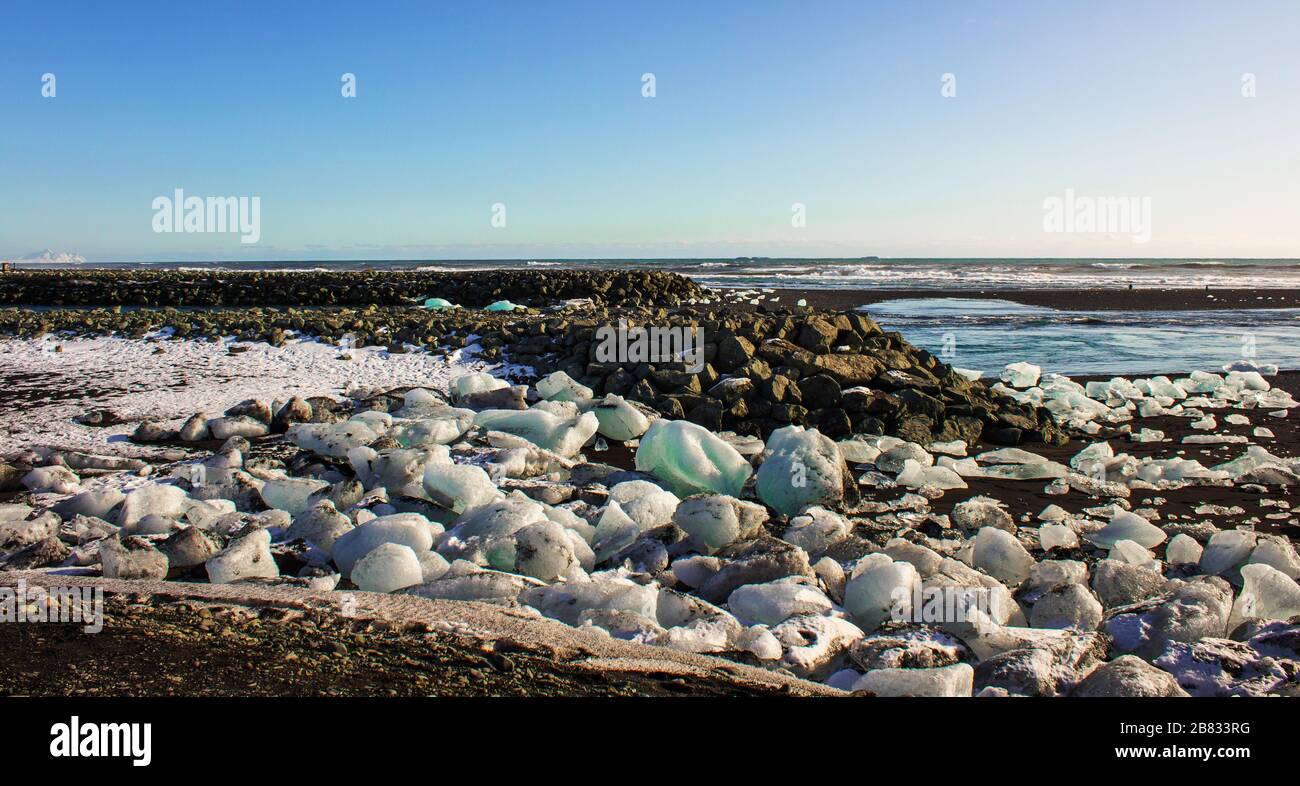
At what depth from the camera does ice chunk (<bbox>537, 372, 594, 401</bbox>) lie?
25.7 ft

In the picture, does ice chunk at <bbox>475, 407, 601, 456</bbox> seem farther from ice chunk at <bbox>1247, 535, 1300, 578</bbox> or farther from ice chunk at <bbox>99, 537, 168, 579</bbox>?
ice chunk at <bbox>1247, 535, 1300, 578</bbox>

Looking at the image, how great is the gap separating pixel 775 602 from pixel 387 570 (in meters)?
1.67

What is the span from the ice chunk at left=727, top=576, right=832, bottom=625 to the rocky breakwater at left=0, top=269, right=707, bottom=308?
1663cm

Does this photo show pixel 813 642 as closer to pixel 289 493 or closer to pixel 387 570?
pixel 387 570

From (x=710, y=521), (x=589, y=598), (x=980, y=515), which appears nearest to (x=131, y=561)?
(x=589, y=598)

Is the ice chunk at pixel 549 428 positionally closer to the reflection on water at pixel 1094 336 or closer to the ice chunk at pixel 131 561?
the ice chunk at pixel 131 561

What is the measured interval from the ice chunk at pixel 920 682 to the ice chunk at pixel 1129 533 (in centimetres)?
237

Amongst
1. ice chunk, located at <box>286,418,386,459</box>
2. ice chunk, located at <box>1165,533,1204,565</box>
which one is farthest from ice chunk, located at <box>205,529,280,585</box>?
ice chunk, located at <box>1165,533,1204,565</box>

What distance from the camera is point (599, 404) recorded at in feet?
23.8

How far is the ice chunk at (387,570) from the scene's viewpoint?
3.54 meters

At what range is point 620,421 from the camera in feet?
22.8

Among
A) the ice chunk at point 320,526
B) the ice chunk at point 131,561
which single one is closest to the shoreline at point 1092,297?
the ice chunk at point 320,526

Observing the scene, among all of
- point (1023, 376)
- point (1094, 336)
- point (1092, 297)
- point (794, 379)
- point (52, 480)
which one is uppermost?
point (1092, 297)
